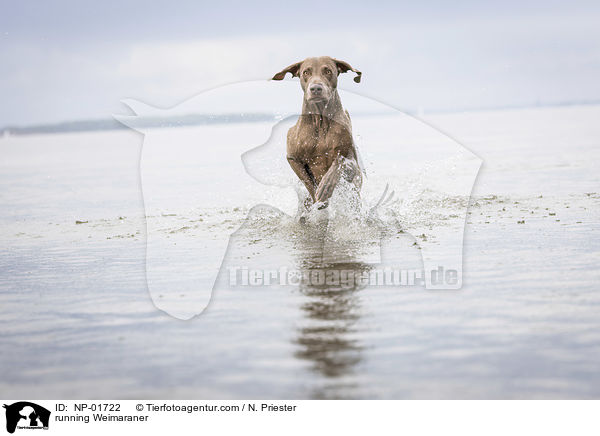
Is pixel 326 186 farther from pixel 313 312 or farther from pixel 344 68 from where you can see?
pixel 313 312

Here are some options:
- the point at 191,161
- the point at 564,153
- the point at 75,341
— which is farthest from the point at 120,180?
the point at 75,341

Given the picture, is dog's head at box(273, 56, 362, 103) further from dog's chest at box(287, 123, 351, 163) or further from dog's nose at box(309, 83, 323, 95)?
dog's chest at box(287, 123, 351, 163)

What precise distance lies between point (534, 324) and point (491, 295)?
1.83ft

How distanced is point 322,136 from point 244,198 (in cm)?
257

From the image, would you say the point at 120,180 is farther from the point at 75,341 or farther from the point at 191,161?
the point at 75,341

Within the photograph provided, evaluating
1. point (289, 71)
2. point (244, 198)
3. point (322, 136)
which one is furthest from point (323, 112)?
point (244, 198)

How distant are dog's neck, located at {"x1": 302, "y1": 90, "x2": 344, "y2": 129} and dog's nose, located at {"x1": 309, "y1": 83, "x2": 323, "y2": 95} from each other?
0.23 metres

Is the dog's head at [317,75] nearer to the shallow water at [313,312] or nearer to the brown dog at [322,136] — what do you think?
the brown dog at [322,136]

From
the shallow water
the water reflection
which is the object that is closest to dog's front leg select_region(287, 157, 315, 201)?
the shallow water

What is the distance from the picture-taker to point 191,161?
15234 millimetres

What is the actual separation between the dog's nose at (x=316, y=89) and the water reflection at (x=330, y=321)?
4.35ft
